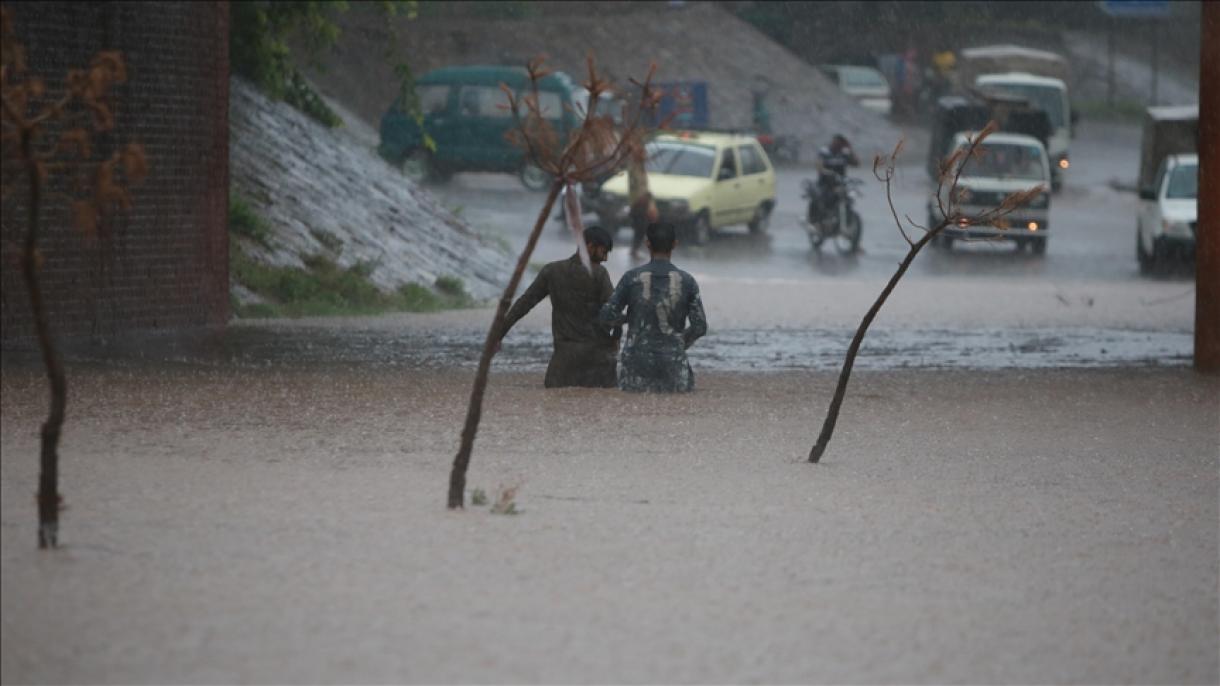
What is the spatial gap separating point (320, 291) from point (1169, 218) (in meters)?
13.4

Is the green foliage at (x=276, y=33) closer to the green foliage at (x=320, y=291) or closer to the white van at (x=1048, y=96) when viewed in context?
the green foliage at (x=320, y=291)

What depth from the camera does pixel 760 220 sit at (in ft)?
110

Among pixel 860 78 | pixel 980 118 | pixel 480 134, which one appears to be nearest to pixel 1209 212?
pixel 480 134

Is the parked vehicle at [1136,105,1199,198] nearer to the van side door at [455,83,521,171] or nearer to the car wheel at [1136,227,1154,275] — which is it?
the car wheel at [1136,227,1154,275]

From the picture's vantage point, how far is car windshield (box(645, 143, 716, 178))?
32.0 m

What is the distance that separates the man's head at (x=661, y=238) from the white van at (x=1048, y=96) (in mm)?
36164

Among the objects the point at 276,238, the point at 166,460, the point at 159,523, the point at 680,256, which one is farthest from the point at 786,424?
the point at 680,256

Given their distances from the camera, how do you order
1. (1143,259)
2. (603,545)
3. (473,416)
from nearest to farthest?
1. (603,545)
2. (473,416)
3. (1143,259)

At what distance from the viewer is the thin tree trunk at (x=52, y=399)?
732 centimetres

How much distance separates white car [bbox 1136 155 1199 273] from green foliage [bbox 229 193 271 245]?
497 inches

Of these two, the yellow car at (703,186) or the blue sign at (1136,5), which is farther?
the blue sign at (1136,5)

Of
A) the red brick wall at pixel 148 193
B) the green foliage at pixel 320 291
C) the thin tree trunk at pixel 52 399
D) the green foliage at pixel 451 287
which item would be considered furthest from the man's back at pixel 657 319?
the green foliage at pixel 451 287

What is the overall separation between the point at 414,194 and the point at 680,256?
5228mm

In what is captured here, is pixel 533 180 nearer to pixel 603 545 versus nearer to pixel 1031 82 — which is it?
pixel 1031 82
